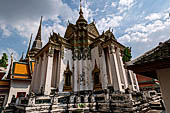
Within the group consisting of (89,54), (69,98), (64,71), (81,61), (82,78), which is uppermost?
(89,54)

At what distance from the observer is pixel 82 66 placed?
14.4 metres

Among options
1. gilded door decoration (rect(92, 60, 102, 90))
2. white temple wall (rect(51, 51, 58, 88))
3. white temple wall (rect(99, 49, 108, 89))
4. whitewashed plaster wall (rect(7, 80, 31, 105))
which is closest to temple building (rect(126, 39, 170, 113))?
white temple wall (rect(99, 49, 108, 89))

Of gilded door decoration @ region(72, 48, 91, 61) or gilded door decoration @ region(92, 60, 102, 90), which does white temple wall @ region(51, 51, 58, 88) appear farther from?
gilded door decoration @ region(92, 60, 102, 90)

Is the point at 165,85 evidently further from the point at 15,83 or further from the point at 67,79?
the point at 15,83

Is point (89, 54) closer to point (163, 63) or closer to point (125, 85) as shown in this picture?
point (125, 85)

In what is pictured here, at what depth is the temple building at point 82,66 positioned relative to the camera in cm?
1235

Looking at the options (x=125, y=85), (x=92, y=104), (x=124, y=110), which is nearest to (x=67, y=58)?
(x=92, y=104)

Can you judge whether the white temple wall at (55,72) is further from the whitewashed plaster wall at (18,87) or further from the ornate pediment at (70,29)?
the whitewashed plaster wall at (18,87)

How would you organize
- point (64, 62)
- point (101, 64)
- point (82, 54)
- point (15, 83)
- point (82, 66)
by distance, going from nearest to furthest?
point (101, 64), point (64, 62), point (82, 66), point (82, 54), point (15, 83)

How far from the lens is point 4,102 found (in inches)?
580

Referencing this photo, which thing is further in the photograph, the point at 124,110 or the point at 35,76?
the point at 35,76

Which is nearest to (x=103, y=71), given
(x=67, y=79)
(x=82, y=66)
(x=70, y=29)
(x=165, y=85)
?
(x=82, y=66)

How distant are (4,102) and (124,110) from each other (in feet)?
55.5

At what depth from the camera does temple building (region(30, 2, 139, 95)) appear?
12.4 meters
